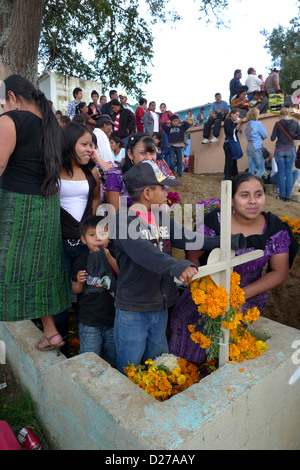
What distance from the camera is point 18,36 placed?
17.4 feet

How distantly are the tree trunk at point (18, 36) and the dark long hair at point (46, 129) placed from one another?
3772 millimetres

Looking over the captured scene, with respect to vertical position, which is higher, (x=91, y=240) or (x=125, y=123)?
(x=125, y=123)

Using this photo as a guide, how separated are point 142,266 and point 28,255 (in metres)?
0.79

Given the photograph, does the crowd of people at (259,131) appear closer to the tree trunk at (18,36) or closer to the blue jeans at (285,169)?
the blue jeans at (285,169)

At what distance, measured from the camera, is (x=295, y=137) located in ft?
23.7

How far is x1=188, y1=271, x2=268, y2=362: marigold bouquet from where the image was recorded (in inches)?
65.3

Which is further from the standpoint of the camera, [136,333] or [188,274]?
[136,333]

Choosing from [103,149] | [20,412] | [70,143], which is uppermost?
[103,149]

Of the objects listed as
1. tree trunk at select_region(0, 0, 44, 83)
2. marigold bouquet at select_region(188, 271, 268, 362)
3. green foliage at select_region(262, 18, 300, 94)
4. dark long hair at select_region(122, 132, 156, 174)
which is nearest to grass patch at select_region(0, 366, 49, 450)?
marigold bouquet at select_region(188, 271, 268, 362)

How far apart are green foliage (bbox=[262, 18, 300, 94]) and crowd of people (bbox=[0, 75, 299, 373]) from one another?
2304cm

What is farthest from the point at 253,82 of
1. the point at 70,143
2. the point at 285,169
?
the point at 70,143

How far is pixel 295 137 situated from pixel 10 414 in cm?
716

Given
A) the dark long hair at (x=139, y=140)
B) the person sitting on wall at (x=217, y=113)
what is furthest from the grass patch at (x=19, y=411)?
the person sitting on wall at (x=217, y=113)

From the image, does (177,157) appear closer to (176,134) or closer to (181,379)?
(176,134)
